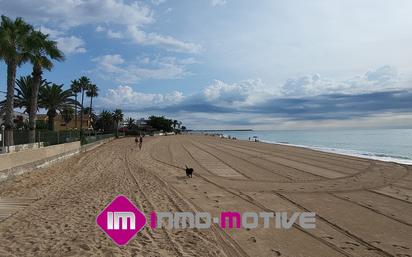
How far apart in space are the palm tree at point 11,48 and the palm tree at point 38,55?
70cm

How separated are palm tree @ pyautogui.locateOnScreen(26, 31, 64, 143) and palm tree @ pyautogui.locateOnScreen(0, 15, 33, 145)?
0.70m

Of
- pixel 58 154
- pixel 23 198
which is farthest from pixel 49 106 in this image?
pixel 23 198

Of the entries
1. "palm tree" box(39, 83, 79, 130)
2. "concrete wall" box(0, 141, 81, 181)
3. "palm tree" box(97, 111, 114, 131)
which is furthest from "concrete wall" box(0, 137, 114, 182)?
"palm tree" box(97, 111, 114, 131)

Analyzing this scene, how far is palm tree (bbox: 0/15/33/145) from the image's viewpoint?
22.3 metres

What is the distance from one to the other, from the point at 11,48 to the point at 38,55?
326 centimetres

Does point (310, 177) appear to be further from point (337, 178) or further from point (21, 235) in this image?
point (21, 235)

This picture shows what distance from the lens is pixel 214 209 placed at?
35.6ft

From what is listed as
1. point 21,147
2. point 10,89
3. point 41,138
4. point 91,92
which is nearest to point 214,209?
point 21,147

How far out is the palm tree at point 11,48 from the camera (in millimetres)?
22258

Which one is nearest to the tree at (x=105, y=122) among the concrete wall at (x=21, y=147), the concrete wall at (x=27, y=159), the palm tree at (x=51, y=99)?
the palm tree at (x=51, y=99)

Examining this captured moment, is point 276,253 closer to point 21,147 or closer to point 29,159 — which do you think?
point 29,159

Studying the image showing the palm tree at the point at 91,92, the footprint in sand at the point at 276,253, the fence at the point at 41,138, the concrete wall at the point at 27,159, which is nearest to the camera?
the footprint in sand at the point at 276,253
